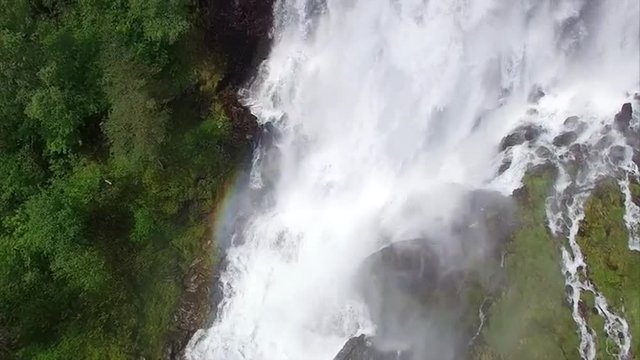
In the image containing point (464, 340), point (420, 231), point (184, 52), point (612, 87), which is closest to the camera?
point (464, 340)

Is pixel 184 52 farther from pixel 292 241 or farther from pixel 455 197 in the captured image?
pixel 455 197

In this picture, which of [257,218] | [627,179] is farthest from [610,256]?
[257,218]

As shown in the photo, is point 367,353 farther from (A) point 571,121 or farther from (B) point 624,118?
(B) point 624,118

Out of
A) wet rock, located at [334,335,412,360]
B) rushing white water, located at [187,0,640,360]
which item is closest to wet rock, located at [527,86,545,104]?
rushing white water, located at [187,0,640,360]

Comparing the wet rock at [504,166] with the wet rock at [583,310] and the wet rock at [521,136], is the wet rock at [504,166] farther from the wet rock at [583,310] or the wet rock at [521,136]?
the wet rock at [583,310]

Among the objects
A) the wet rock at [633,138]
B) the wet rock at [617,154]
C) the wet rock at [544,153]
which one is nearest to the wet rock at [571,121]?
the wet rock at [544,153]

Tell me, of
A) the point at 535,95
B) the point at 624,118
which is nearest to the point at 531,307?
the point at 624,118

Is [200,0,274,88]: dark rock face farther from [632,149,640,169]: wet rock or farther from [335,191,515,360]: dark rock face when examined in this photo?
[632,149,640,169]: wet rock
